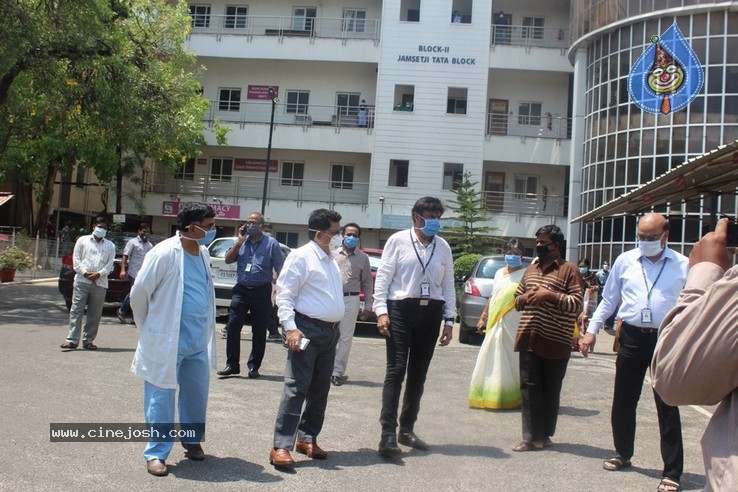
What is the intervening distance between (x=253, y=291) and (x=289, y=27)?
28.2 m

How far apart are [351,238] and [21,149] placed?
73.1 feet

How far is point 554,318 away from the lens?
21.0 ft

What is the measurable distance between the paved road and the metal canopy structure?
8.71 feet

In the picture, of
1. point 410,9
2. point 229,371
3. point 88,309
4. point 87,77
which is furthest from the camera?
point 410,9

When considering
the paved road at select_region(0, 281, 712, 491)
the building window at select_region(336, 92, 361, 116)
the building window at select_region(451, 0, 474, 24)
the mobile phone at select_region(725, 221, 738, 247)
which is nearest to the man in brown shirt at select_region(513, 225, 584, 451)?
the paved road at select_region(0, 281, 712, 491)

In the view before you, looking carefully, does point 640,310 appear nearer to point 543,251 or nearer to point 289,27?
point 543,251

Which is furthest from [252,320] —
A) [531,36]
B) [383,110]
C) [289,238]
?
[531,36]

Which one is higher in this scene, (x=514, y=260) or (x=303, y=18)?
(x=303, y=18)

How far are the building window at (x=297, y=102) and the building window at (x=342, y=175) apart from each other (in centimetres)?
299

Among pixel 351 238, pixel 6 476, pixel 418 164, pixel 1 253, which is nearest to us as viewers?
pixel 6 476

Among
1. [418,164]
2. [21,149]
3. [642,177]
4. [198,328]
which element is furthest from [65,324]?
[418,164]

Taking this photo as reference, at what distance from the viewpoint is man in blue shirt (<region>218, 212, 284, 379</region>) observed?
9.02m

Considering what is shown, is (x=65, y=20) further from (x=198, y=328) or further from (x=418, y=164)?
(x=418, y=164)

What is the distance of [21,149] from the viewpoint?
→ 27500 millimetres
